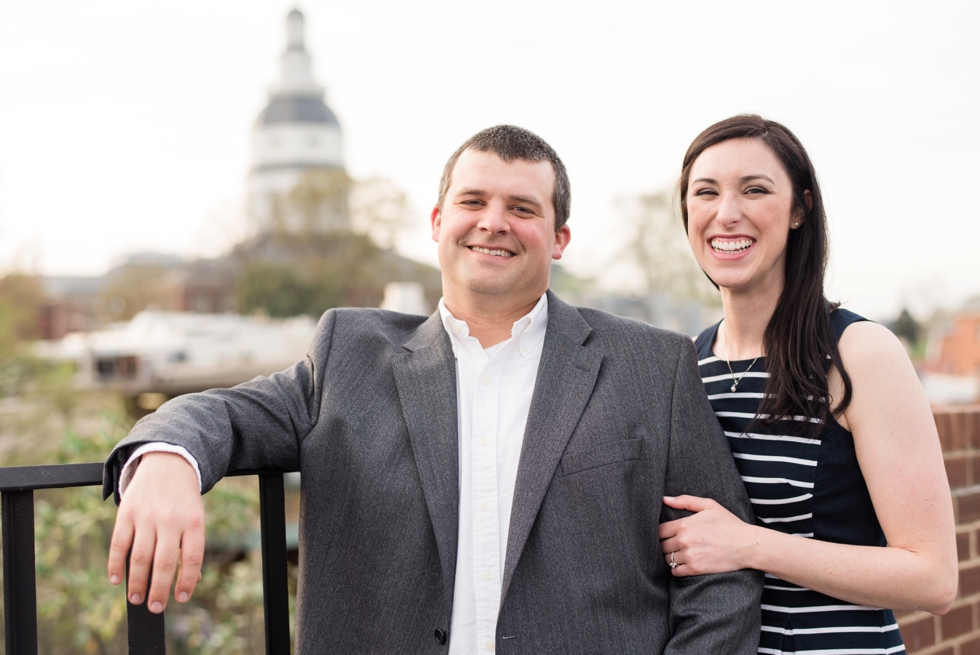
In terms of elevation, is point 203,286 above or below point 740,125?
above

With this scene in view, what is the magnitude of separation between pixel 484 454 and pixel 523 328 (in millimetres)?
405

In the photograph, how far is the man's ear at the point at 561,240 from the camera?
7.74 ft

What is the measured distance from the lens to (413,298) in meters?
20.9

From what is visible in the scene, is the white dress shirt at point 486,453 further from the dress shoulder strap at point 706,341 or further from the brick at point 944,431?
the brick at point 944,431

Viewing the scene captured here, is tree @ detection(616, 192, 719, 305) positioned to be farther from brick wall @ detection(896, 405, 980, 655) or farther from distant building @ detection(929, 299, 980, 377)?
brick wall @ detection(896, 405, 980, 655)

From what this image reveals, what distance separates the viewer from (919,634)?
8.89 ft

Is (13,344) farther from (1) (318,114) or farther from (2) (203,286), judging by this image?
(1) (318,114)

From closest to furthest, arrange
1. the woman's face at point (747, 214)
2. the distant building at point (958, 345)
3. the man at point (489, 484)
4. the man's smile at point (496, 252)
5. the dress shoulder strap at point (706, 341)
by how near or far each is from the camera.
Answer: the man at point (489, 484), the woman's face at point (747, 214), the man's smile at point (496, 252), the dress shoulder strap at point (706, 341), the distant building at point (958, 345)

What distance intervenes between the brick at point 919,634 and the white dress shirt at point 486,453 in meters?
1.66

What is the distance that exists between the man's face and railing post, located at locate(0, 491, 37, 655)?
114 cm

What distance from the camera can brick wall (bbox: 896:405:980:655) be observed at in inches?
108

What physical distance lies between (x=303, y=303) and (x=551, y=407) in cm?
3910

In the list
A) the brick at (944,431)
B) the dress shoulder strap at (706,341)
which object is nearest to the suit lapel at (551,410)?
the dress shoulder strap at (706,341)

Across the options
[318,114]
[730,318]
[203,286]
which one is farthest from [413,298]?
[318,114]
